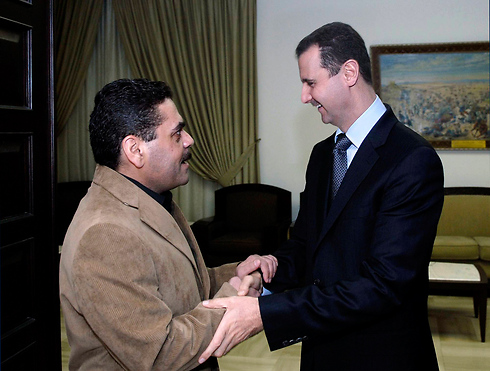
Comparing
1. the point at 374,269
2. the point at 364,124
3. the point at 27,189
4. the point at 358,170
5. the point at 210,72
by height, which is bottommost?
the point at 374,269

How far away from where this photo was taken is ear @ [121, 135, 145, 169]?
1639 mm

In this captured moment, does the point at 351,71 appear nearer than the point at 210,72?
Yes

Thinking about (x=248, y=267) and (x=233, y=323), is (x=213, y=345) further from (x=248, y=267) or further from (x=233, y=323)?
(x=248, y=267)

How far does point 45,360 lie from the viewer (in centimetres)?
248

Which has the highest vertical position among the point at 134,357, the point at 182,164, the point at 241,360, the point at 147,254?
the point at 182,164

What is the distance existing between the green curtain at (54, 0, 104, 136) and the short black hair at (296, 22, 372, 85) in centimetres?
562

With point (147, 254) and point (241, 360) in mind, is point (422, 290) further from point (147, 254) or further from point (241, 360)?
point (241, 360)

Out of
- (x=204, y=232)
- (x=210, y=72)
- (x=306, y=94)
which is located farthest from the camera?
(x=210, y=72)

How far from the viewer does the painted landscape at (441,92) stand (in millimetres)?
6082

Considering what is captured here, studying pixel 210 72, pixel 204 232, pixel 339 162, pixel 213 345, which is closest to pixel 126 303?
pixel 213 345

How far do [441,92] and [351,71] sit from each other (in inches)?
188

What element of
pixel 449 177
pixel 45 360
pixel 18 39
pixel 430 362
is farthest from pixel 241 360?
pixel 449 177

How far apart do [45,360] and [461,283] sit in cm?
321

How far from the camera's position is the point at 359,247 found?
5.52 ft
